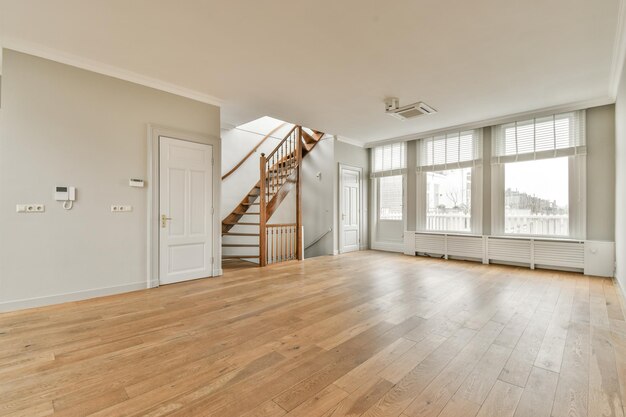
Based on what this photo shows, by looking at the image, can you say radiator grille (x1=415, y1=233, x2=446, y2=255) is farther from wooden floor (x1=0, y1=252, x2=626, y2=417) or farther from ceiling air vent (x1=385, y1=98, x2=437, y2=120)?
ceiling air vent (x1=385, y1=98, x2=437, y2=120)

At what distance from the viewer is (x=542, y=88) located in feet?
14.3

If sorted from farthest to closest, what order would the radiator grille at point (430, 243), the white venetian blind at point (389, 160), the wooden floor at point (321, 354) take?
the white venetian blind at point (389, 160) < the radiator grille at point (430, 243) < the wooden floor at point (321, 354)

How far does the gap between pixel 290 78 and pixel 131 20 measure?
195 cm

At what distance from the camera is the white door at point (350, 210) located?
24.4 feet

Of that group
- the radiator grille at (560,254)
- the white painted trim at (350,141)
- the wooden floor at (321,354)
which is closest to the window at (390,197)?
the white painted trim at (350,141)

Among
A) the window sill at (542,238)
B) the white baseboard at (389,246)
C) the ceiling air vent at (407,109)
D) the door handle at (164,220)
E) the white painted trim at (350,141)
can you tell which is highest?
the white painted trim at (350,141)

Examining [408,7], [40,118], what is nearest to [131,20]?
[40,118]

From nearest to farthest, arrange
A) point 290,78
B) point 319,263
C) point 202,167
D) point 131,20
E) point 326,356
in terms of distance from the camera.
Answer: point 326,356, point 131,20, point 290,78, point 202,167, point 319,263

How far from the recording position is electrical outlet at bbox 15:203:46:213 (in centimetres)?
326

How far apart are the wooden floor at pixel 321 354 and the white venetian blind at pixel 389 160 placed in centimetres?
426

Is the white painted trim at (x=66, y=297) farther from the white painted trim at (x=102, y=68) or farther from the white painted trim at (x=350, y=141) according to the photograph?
the white painted trim at (x=350, y=141)

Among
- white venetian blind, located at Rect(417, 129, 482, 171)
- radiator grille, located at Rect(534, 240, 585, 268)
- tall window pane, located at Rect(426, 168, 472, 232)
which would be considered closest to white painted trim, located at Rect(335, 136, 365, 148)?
white venetian blind, located at Rect(417, 129, 482, 171)

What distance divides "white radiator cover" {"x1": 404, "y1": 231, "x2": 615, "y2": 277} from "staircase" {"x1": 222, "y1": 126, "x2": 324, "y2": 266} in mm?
3063

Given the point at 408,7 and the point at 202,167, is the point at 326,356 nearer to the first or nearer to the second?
the point at 408,7
